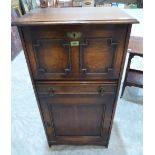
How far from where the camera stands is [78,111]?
1.12 m

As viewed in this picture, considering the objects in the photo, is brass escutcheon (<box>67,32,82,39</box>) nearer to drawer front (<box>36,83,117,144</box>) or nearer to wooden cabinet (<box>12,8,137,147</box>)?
wooden cabinet (<box>12,8,137,147</box>)

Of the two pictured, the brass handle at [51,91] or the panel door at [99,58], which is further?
the brass handle at [51,91]

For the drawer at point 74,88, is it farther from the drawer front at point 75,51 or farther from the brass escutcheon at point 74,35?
the brass escutcheon at point 74,35

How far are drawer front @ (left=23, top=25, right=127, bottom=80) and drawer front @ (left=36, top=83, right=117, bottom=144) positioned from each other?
9 cm

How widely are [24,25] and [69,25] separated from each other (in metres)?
0.21

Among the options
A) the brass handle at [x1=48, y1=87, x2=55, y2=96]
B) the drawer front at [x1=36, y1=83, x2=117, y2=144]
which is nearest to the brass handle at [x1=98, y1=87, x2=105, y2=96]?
the drawer front at [x1=36, y1=83, x2=117, y2=144]

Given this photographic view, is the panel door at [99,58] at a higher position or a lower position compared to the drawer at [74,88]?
higher

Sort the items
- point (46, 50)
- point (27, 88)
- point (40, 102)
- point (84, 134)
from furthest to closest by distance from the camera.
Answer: point (27, 88)
point (84, 134)
point (40, 102)
point (46, 50)

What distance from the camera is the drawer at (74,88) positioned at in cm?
97

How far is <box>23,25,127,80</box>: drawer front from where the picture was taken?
0.79 metres

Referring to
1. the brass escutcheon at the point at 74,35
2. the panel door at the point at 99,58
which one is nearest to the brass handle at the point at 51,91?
the panel door at the point at 99,58

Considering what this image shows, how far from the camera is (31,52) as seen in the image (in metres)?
0.86
